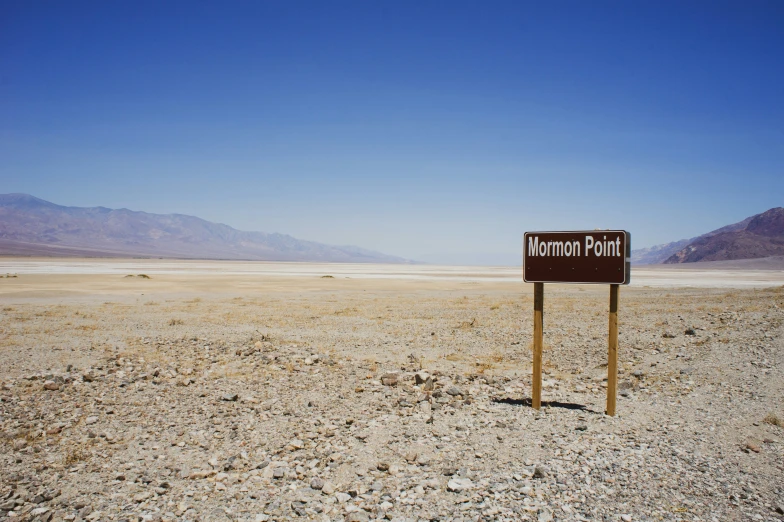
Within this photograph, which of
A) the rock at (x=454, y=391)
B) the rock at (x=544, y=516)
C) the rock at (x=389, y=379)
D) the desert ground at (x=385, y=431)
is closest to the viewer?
the rock at (x=544, y=516)

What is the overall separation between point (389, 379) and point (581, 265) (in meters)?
3.84

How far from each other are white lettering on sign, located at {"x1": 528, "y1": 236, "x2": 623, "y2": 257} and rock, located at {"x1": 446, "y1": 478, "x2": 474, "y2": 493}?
3463mm

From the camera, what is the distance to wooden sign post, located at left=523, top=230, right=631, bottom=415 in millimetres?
6766

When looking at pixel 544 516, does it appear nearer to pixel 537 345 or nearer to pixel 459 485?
pixel 459 485

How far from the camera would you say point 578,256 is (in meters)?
7.05

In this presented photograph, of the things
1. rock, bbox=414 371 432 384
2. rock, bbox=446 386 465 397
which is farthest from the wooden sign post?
rock, bbox=414 371 432 384

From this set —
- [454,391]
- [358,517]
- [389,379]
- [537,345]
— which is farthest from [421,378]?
[358,517]

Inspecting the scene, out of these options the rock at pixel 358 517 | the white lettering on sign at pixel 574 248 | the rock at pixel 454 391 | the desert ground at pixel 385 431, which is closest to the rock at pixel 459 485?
the desert ground at pixel 385 431

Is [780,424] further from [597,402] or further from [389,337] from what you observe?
[389,337]

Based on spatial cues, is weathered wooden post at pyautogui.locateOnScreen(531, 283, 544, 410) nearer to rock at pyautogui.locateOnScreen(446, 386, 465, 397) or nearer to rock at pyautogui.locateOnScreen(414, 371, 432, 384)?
rock at pyautogui.locateOnScreen(446, 386, 465, 397)

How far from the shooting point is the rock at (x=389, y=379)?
877 centimetres

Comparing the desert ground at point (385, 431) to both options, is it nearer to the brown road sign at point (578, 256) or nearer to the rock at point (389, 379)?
the rock at point (389, 379)

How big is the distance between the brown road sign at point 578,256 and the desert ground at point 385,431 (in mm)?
1944

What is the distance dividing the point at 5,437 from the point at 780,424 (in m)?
9.79
